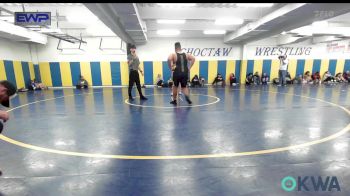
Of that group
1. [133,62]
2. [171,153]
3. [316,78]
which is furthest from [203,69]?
[171,153]

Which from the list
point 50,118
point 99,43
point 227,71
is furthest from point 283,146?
point 99,43

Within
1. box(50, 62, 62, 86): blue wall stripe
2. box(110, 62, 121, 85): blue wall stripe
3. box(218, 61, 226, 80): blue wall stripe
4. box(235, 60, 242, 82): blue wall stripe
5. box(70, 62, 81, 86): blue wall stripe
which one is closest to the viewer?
box(50, 62, 62, 86): blue wall stripe

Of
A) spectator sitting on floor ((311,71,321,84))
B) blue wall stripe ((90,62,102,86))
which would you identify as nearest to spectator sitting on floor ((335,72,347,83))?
spectator sitting on floor ((311,71,321,84))

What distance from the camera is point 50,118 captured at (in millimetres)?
4891

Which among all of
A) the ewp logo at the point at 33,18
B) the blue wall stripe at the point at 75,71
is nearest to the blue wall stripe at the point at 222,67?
the blue wall stripe at the point at 75,71

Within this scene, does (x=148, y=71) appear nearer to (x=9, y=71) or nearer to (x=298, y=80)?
(x=9, y=71)

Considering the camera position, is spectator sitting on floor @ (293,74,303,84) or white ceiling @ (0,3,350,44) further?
spectator sitting on floor @ (293,74,303,84)

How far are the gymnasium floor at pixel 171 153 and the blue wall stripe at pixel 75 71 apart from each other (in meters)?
9.04

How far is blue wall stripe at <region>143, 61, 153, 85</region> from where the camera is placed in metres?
13.9

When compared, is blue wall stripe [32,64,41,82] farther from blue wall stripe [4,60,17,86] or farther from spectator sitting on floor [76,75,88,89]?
spectator sitting on floor [76,75,88,89]

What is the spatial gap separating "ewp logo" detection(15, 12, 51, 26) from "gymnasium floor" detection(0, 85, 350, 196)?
9.29 ft

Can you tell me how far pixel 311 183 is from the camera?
6.90 ft

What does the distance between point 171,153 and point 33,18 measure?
590 cm

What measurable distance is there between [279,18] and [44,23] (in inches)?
291
